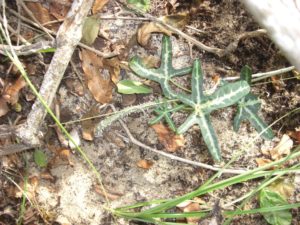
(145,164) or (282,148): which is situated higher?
(282,148)

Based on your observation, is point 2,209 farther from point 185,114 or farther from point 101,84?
point 185,114

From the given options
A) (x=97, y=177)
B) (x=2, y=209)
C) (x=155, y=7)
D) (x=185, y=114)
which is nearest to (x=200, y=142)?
(x=185, y=114)

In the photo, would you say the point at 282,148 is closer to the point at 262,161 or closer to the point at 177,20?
the point at 262,161

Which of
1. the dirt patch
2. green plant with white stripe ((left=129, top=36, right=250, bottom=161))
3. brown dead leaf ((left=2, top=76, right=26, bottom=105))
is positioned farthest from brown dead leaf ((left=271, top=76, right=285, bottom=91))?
brown dead leaf ((left=2, top=76, right=26, bottom=105))

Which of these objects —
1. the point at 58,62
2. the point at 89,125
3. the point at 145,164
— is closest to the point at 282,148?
the point at 145,164

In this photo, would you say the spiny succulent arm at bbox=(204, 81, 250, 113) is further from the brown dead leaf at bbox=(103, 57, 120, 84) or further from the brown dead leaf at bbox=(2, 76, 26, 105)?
the brown dead leaf at bbox=(2, 76, 26, 105)
